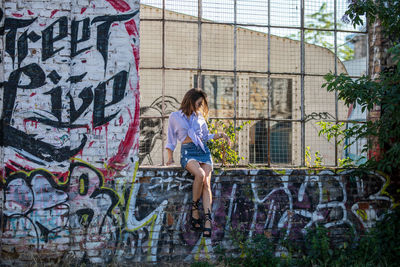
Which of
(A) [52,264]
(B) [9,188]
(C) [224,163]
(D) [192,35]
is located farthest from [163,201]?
(D) [192,35]

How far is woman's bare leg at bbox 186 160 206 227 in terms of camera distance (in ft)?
15.4

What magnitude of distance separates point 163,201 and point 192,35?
3.24 m

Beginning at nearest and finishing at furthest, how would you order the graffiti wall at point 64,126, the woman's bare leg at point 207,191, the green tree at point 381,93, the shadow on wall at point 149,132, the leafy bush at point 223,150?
the graffiti wall at point 64,126
the woman's bare leg at point 207,191
the green tree at point 381,93
the leafy bush at point 223,150
the shadow on wall at point 149,132

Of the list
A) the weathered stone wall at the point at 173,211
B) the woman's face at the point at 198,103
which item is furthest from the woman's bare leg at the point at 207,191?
the woman's face at the point at 198,103

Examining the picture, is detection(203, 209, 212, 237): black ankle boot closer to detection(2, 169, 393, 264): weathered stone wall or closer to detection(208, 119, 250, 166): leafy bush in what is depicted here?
detection(2, 169, 393, 264): weathered stone wall

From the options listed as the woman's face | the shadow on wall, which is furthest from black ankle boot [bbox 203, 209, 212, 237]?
the shadow on wall

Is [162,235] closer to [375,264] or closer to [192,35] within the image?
[375,264]

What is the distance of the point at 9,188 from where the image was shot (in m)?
4.58

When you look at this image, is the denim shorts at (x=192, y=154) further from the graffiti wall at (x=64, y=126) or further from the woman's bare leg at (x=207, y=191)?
the graffiti wall at (x=64, y=126)

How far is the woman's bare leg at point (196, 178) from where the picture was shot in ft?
15.4

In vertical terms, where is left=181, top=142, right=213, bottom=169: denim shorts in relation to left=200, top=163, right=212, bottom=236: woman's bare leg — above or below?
above

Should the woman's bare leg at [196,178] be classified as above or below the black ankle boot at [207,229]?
above

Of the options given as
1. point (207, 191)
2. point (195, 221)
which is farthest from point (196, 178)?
point (195, 221)

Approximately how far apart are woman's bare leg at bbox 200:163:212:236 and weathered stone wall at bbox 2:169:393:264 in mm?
166
